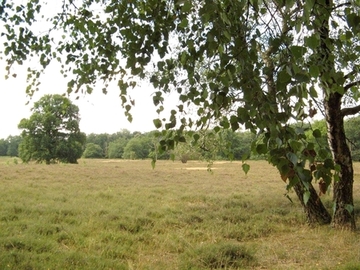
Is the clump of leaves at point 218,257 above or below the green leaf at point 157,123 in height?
below

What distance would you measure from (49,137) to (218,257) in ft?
174

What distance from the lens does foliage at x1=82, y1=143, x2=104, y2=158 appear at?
91875 millimetres

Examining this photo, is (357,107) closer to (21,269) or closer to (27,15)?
(27,15)

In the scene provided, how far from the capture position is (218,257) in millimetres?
7059

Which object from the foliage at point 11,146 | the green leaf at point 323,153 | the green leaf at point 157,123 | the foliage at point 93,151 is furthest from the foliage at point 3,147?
the green leaf at point 323,153

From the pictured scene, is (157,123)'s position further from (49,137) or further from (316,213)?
(49,137)

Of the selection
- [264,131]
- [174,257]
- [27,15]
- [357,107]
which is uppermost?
[27,15]

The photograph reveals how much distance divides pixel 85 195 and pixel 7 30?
510 inches

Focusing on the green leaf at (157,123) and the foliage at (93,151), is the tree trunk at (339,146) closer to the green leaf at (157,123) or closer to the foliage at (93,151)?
the green leaf at (157,123)

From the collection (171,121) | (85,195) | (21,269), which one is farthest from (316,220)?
(85,195)

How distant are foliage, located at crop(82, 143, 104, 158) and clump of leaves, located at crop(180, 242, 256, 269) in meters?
86.3

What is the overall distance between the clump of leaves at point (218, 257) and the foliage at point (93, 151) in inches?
3397

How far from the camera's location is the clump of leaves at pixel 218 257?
685cm

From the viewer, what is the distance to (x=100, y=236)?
8961 millimetres
